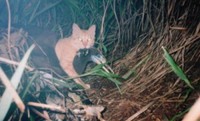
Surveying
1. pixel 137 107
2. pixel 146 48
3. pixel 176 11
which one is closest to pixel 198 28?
pixel 176 11

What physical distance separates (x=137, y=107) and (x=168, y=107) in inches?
10.3

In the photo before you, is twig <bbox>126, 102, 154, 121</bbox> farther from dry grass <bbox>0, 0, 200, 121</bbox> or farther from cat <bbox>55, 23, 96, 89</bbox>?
cat <bbox>55, 23, 96, 89</bbox>

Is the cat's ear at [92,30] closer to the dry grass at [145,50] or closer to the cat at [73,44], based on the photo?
the cat at [73,44]

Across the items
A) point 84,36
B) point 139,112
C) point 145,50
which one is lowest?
point 139,112

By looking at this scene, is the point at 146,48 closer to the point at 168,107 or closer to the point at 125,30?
the point at 125,30

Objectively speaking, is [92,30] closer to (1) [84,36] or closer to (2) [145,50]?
(1) [84,36]

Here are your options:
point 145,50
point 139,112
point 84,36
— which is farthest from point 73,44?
point 139,112

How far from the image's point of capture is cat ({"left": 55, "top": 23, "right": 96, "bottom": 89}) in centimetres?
290

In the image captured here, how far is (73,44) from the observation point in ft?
9.79

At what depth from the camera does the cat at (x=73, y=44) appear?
2.90 meters

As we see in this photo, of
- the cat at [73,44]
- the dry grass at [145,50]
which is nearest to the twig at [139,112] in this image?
the dry grass at [145,50]

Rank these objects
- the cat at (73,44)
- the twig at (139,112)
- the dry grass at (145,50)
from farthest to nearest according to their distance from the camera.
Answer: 1. the cat at (73,44)
2. the dry grass at (145,50)
3. the twig at (139,112)

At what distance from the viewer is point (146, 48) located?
2.91m

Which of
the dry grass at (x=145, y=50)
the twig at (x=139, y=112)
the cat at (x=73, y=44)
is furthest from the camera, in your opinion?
the cat at (x=73, y=44)
